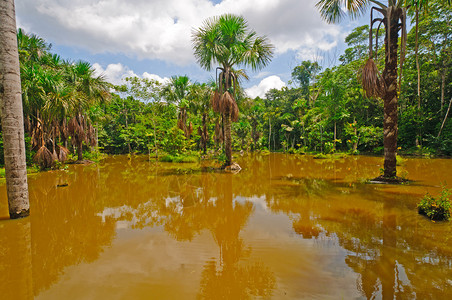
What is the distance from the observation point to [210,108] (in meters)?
24.5

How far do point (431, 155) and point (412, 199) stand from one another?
58.2 ft

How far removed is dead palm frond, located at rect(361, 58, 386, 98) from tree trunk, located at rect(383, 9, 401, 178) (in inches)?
26.0

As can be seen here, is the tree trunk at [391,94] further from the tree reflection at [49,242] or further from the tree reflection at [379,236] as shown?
the tree reflection at [49,242]

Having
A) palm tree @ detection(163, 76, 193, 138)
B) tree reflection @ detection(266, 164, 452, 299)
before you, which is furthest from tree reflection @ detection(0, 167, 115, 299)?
palm tree @ detection(163, 76, 193, 138)

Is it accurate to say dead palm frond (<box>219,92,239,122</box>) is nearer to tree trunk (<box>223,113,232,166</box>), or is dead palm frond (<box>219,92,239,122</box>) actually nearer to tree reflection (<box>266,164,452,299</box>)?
tree trunk (<box>223,113,232,166</box>)

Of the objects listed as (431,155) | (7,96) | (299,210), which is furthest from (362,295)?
(431,155)

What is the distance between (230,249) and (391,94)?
29.4 ft

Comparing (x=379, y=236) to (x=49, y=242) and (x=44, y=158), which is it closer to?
(x=49, y=242)

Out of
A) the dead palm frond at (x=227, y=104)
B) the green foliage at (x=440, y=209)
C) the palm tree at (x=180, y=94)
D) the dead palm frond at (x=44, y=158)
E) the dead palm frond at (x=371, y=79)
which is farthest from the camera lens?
the palm tree at (x=180, y=94)

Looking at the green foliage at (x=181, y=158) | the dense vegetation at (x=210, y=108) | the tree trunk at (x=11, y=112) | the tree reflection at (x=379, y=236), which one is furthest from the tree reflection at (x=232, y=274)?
the green foliage at (x=181, y=158)

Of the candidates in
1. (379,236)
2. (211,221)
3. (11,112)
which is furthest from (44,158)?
(379,236)

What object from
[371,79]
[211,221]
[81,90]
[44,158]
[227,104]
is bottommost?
[211,221]

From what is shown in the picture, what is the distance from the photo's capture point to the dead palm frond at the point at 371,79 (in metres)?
8.05

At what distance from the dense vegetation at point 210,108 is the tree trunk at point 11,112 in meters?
9.21
